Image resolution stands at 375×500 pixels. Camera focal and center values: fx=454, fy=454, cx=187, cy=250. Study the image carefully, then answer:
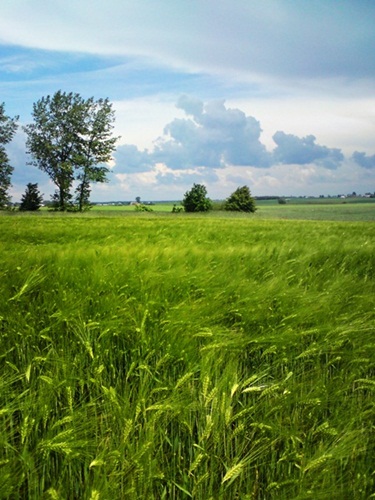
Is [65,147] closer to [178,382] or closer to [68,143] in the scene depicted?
[68,143]

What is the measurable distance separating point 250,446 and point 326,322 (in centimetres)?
137

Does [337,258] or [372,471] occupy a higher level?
[337,258]

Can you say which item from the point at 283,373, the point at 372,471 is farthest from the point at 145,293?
the point at 372,471

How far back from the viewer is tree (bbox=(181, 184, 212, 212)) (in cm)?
6525

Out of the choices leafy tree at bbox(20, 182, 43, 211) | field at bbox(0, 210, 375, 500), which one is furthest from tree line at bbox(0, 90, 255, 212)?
field at bbox(0, 210, 375, 500)

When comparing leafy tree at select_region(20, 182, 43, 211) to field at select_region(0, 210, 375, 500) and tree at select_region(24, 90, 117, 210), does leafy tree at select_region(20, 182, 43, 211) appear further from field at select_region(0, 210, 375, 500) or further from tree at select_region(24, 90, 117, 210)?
field at select_region(0, 210, 375, 500)

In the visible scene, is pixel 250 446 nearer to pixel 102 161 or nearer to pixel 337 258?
pixel 337 258

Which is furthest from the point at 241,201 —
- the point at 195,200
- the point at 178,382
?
the point at 178,382

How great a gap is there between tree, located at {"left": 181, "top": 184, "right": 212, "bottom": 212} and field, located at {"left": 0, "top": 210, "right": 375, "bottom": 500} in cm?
6032

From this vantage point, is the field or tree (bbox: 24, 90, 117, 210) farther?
tree (bbox: 24, 90, 117, 210)

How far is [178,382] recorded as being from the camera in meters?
2.21

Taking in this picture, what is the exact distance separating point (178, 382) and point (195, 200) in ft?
208

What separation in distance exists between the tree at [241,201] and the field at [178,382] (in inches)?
2283

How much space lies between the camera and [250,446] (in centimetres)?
229
